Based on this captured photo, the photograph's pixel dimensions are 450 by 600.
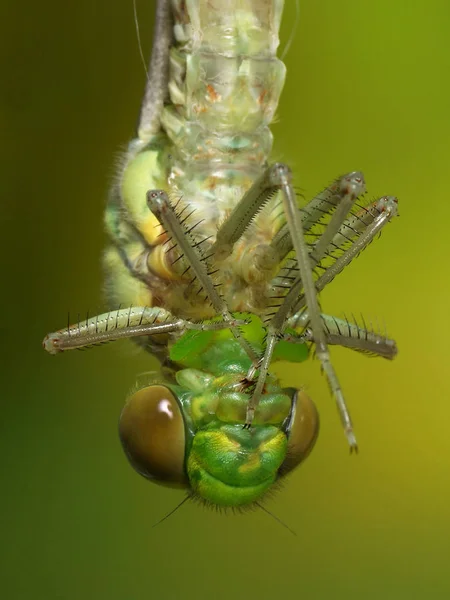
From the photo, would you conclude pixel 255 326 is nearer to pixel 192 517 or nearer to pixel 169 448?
pixel 169 448

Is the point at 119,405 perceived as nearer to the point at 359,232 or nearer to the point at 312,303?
the point at 359,232

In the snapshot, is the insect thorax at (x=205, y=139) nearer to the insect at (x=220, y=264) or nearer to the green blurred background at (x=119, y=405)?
the insect at (x=220, y=264)

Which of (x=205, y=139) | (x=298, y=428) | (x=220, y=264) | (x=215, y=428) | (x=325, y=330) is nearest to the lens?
(x=325, y=330)

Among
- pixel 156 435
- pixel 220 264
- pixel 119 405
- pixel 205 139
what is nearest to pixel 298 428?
pixel 156 435

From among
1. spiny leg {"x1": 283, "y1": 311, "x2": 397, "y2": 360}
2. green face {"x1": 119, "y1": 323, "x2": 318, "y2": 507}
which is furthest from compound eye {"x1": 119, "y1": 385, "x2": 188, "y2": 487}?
spiny leg {"x1": 283, "y1": 311, "x2": 397, "y2": 360}

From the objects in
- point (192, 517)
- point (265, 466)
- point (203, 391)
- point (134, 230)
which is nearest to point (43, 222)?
point (134, 230)

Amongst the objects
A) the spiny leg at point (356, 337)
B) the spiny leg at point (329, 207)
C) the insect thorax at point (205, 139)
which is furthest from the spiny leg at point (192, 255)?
the insect thorax at point (205, 139)
